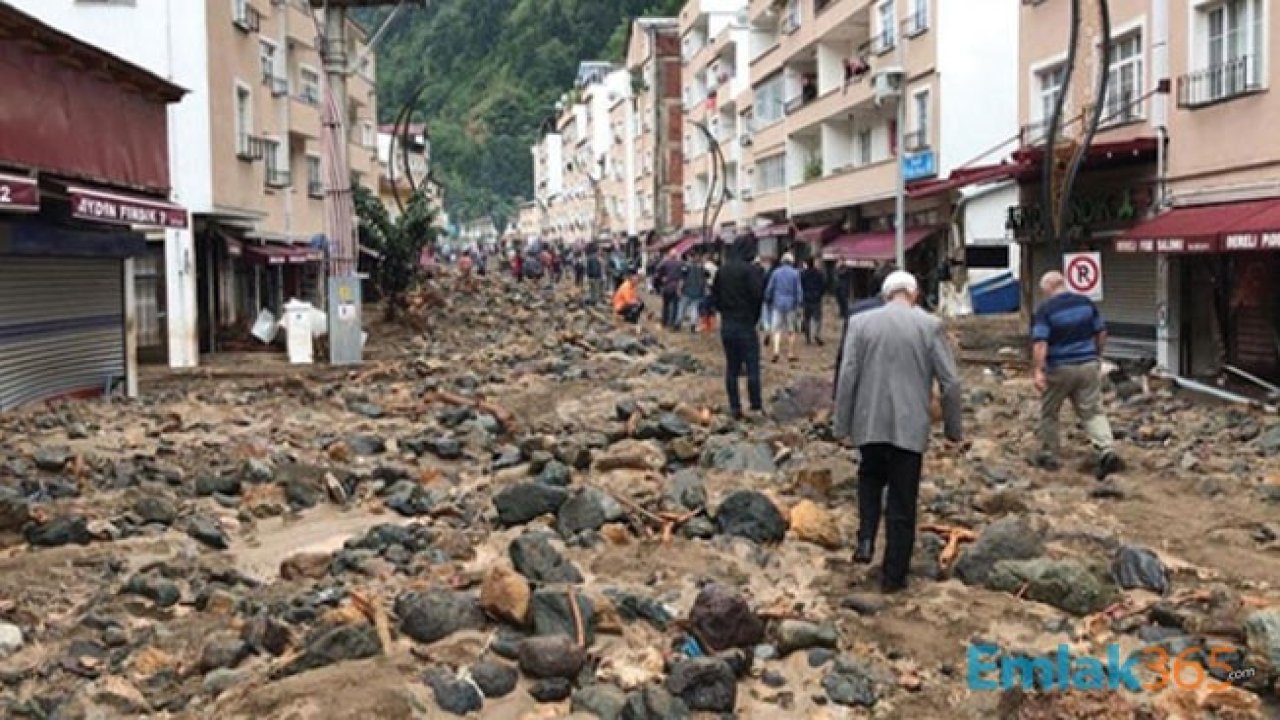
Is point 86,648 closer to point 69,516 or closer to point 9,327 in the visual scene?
point 69,516

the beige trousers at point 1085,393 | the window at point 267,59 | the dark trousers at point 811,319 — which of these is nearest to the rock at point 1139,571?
the beige trousers at point 1085,393

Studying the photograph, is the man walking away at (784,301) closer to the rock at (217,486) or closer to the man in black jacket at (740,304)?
the man in black jacket at (740,304)

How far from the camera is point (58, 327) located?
622 inches

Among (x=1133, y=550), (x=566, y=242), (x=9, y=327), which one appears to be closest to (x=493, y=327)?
(x=9, y=327)

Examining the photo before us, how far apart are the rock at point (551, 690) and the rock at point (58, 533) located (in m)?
4.32

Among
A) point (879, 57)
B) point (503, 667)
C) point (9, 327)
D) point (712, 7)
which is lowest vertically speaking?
point (503, 667)

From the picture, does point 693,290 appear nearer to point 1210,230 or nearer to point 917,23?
point 917,23

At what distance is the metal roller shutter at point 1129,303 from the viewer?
1988 cm

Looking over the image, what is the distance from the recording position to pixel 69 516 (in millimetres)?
8906

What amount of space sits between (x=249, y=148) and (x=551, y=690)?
76.8 feet

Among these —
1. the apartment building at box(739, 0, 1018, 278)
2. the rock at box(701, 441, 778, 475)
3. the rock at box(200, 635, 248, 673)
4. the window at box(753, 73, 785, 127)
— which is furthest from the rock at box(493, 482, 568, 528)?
the window at box(753, 73, 785, 127)

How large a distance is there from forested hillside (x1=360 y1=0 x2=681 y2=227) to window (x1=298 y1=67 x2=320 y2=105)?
80.7m

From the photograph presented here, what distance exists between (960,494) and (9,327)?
439 inches

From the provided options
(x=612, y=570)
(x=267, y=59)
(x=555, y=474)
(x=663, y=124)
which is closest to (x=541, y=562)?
(x=612, y=570)
